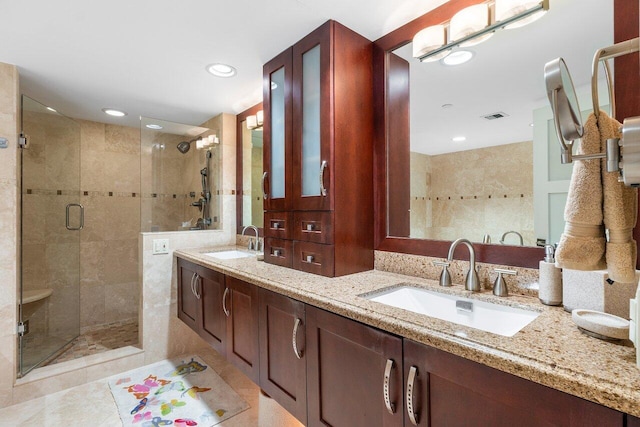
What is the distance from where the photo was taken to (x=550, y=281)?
3.27 ft

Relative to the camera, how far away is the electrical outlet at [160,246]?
2428 mm

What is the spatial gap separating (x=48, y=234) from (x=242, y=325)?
88.3 inches

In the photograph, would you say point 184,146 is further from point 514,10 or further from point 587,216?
point 587,216

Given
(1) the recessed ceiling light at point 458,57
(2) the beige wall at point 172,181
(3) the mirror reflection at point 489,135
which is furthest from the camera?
(2) the beige wall at point 172,181

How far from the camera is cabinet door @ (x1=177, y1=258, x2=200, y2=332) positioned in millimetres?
2184

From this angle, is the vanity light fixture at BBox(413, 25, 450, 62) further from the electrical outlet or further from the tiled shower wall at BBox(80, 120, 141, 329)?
the tiled shower wall at BBox(80, 120, 141, 329)

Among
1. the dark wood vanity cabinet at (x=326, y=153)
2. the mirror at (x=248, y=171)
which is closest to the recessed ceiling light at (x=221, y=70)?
the dark wood vanity cabinet at (x=326, y=153)

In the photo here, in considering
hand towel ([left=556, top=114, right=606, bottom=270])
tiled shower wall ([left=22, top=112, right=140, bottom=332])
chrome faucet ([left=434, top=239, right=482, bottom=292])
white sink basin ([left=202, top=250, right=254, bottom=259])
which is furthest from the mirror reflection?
tiled shower wall ([left=22, top=112, right=140, bottom=332])

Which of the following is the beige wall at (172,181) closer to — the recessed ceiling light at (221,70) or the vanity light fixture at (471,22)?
the recessed ceiling light at (221,70)

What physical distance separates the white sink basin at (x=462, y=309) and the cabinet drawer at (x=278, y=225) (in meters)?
0.67

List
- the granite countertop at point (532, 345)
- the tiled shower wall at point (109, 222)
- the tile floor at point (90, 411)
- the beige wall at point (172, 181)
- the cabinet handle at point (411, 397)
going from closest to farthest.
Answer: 1. the granite countertop at point (532, 345)
2. the cabinet handle at point (411, 397)
3. the tile floor at point (90, 411)
4. the beige wall at point (172, 181)
5. the tiled shower wall at point (109, 222)

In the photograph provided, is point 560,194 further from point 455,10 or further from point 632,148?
point 455,10

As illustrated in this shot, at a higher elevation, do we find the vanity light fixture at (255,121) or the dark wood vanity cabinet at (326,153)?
the vanity light fixture at (255,121)

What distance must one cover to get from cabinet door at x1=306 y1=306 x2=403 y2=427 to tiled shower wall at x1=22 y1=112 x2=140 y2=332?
2614 millimetres
